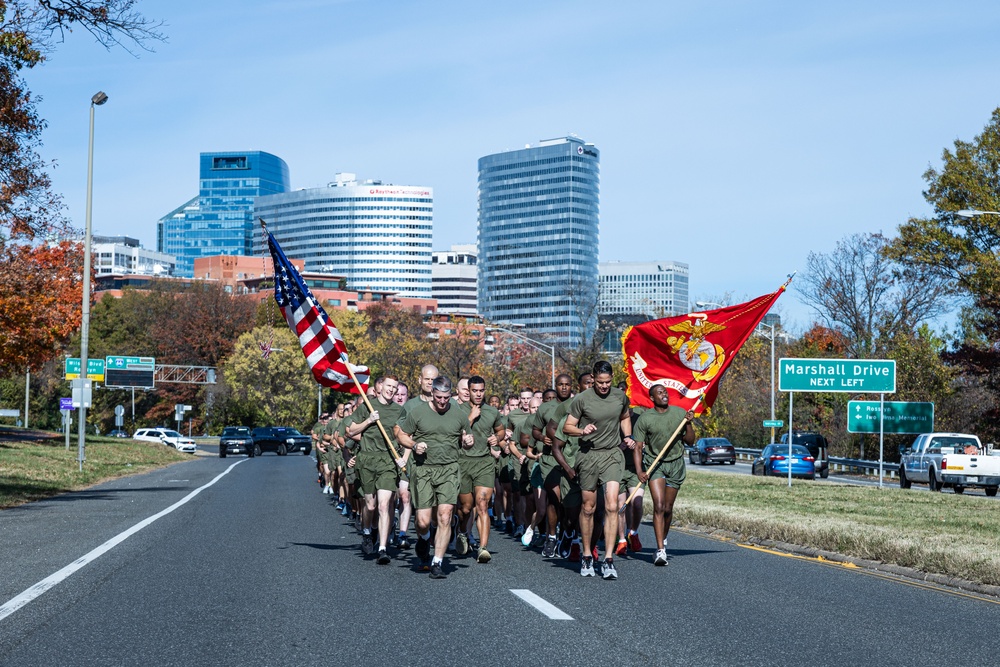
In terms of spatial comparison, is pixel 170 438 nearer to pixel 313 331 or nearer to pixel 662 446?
pixel 313 331

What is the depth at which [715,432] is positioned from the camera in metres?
74.1

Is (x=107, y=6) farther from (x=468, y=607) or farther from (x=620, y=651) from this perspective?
(x=620, y=651)

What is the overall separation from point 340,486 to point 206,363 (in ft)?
288

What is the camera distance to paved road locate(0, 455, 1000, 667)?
8.34 metres

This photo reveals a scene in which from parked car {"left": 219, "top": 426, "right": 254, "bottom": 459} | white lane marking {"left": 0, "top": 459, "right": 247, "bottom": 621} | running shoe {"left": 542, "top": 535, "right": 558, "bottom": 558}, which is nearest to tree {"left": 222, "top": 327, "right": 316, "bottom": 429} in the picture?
parked car {"left": 219, "top": 426, "right": 254, "bottom": 459}

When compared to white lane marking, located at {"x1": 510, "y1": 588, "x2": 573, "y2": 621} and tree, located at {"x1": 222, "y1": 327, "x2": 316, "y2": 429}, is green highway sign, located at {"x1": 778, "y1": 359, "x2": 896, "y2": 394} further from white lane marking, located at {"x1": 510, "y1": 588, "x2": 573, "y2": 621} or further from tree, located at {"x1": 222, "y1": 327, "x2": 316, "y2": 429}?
tree, located at {"x1": 222, "y1": 327, "x2": 316, "y2": 429}

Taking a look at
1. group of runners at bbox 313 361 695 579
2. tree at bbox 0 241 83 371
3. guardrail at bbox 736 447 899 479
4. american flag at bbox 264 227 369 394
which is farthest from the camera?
guardrail at bbox 736 447 899 479

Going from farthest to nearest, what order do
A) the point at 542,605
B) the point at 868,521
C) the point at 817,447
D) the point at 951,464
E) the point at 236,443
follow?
the point at 236,443 < the point at 817,447 < the point at 951,464 < the point at 868,521 < the point at 542,605

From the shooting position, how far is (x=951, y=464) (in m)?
35.1

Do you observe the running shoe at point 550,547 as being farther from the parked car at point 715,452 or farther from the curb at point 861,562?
the parked car at point 715,452

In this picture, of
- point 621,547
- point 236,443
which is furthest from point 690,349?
point 236,443

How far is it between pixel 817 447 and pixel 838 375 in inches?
374

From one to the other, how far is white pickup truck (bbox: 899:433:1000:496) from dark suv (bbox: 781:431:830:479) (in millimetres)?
8216

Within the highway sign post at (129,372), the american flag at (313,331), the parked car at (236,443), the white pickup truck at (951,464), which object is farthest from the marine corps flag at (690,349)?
the highway sign post at (129,372)
